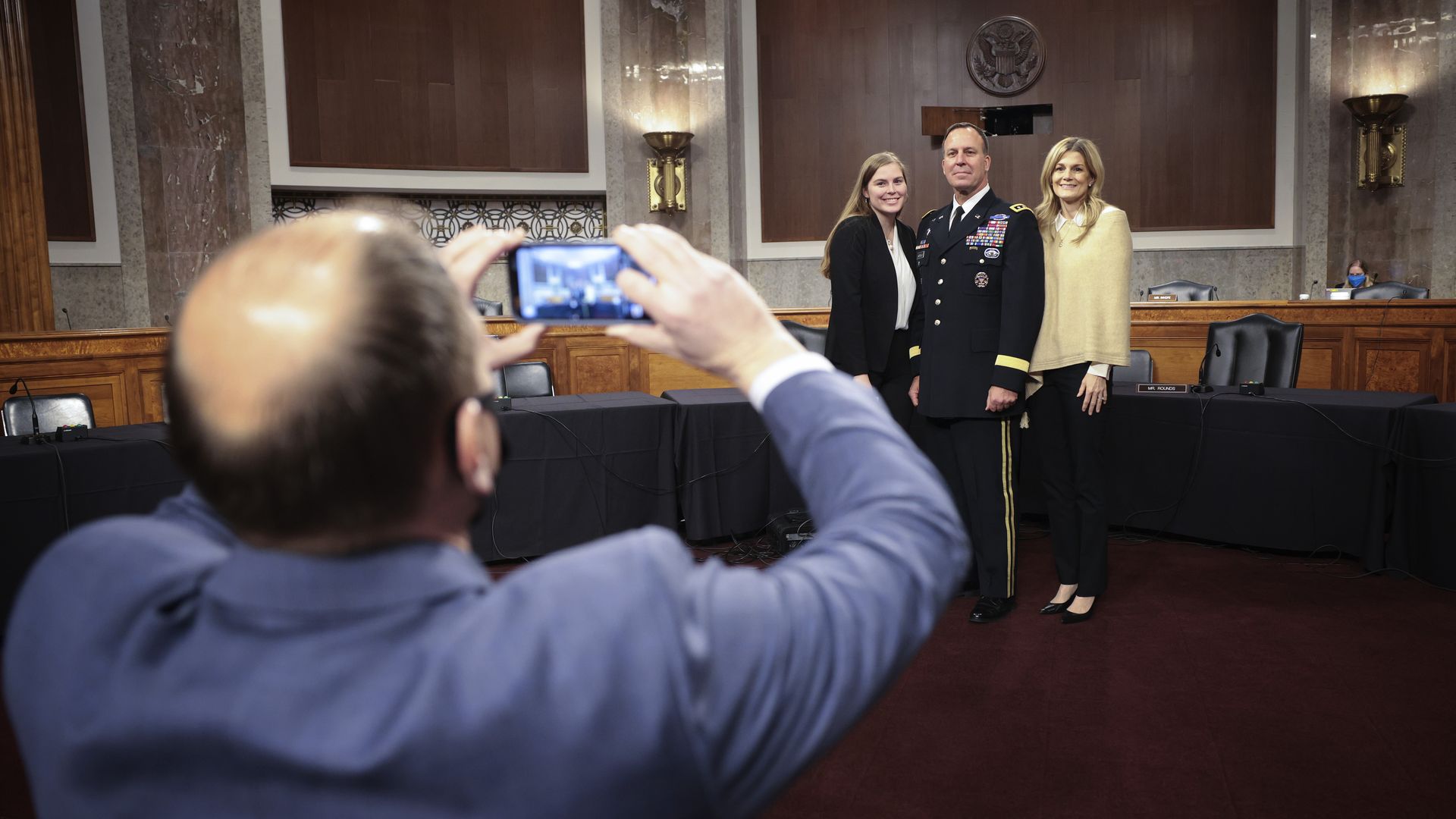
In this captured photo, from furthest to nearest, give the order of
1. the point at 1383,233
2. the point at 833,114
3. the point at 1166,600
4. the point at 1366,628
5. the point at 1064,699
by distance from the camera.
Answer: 1. the point at 833,114
2. the point at 1383,233
3. the point at 1166,600
4. the point at 1366,628
5. the point at 1064,699

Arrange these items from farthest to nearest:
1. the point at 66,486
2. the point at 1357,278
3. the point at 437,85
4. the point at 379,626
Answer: the point at 437,85
the point at 1357,278
the point at 66,486
the point at 379,626

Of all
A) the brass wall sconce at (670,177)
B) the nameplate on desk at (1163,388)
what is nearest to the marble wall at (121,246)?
the brass wall sconce at (670,177)

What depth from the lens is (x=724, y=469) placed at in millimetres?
4398

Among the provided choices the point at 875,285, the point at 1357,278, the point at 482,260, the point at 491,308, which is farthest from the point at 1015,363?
the point at 1357,278

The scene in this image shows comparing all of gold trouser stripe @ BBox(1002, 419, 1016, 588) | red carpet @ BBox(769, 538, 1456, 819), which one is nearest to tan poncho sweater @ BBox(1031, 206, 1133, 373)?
gold trouser stripe @ BBox(1002, 419, 1016, 588)

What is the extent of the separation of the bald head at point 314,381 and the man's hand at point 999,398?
2.99 meters

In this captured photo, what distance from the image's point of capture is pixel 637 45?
884 cm

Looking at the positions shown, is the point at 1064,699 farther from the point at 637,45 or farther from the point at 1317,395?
the point at 637,45

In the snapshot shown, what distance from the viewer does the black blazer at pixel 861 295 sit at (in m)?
3.70

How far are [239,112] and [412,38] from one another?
1.57 metres

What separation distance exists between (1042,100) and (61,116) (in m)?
8.10

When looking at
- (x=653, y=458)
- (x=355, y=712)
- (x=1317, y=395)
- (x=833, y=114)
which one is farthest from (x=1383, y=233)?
(x=355, y=712)

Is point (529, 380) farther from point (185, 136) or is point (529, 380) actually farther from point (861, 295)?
point (185, 136)

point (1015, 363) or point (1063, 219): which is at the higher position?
point (1063, 219)
